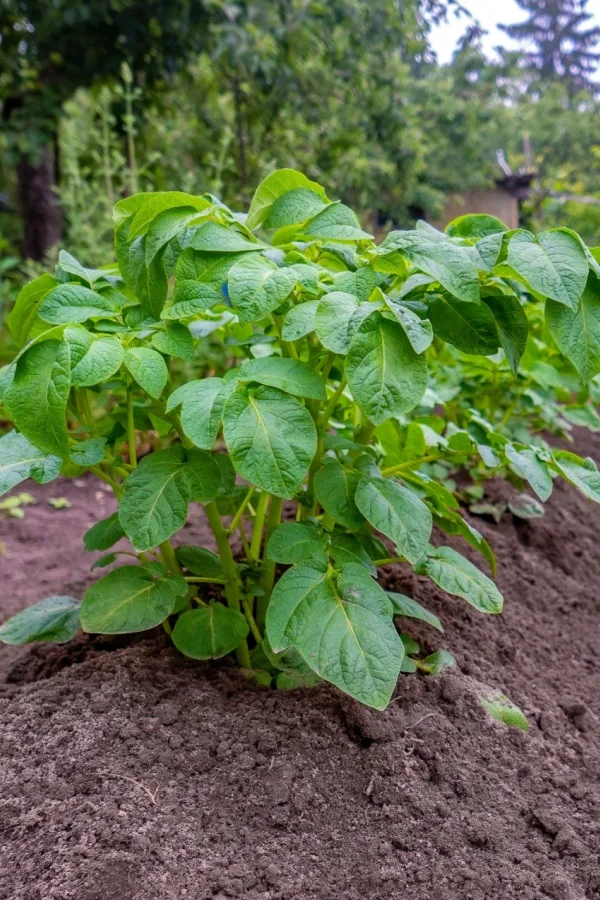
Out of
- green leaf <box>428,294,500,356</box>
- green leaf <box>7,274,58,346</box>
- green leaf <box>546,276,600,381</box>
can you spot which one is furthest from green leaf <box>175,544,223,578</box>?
green leaf <box>546,276,600,381</box>

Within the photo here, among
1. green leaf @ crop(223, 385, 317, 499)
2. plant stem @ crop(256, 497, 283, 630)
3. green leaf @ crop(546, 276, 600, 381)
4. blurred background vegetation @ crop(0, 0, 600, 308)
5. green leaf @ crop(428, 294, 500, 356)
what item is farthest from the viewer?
blurred background vegetation @ crop(0, 0, 600, 308)

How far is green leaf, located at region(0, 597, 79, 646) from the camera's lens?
A: 1.45 m

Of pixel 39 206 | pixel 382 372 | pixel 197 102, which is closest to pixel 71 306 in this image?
pixel 382 372

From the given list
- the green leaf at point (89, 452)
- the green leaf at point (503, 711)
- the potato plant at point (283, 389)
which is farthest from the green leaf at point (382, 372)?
the green leaf at point (503, 711)

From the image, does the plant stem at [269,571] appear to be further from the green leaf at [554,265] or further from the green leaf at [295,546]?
the green leaf at [554,265]

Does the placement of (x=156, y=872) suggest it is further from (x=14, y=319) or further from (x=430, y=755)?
(x=14, y=319)

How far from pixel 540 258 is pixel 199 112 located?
5085 mm

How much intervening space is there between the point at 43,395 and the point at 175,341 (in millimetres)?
239

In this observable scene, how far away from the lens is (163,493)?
3.79ft

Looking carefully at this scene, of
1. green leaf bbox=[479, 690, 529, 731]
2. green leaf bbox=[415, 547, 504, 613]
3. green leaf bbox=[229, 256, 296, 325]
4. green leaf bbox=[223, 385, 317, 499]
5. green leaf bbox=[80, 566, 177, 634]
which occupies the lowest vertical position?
green leaf bbox=[479, 690, 529, 731]

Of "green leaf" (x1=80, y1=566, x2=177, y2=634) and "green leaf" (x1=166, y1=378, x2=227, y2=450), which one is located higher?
"green leaf" (x1=166, y1=378, x2=227, y2=450)

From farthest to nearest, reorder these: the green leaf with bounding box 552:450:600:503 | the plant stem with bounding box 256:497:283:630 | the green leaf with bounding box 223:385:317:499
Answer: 1. the plant stem with bounding box 256:497:283:630
2. the green leaf with bounding box 552:450:600:503
3. the green leaf with bounding box 223:385:317:499

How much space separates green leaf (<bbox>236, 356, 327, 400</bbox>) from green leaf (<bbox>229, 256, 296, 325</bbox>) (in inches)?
3.3

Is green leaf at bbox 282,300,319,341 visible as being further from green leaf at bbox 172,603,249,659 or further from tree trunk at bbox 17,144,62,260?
tree trunk at bbox 17,144,62,260
